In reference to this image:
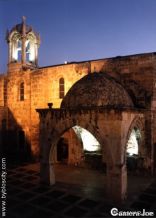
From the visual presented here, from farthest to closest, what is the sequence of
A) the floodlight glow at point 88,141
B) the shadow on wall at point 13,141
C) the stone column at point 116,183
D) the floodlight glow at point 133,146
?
the shadow on wall at point 13,141 < the floodlight glow at point 88,141 < the floodlight glow at point 133,146 < the stone column at point 116,183

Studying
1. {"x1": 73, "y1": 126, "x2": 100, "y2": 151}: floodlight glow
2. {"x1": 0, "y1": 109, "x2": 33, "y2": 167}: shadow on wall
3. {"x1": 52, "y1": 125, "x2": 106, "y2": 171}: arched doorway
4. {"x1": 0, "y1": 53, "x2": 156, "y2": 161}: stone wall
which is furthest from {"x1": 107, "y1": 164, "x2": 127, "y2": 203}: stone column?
{"x1": 0, "y1": 109, "x2": 33, "y2": 167}: shadow on wall

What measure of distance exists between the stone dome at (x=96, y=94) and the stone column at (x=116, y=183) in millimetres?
2953

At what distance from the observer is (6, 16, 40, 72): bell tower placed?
18547mm

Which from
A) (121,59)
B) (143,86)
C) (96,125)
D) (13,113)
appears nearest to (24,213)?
(96,125)

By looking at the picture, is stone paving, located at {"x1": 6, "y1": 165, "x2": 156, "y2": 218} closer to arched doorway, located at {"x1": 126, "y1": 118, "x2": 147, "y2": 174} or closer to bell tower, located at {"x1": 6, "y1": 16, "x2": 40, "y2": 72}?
arched doorway, located at {"x1": 126, "y1": 118, "x2": 147, "y2": 174}

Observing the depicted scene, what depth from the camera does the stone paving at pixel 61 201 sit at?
8094mm

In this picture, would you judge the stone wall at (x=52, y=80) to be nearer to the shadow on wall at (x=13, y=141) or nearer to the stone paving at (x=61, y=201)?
the shadow on wall at (x=13, y=141)

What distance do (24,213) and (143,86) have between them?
923 centimetres

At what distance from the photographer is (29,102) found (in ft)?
57.4

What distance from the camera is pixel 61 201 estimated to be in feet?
29.8

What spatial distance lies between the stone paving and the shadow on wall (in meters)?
6.37

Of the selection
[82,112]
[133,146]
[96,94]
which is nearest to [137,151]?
[133,146]

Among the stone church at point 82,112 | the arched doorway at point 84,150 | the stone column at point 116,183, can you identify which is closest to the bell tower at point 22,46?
the stone church at point 82,112

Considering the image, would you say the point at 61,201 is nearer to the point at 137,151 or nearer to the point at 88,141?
the point at 88,141
